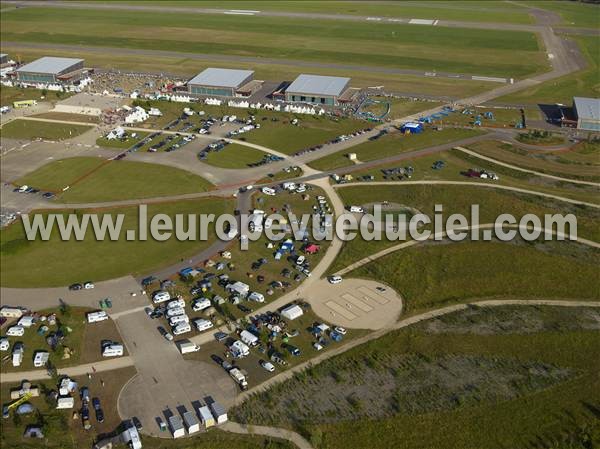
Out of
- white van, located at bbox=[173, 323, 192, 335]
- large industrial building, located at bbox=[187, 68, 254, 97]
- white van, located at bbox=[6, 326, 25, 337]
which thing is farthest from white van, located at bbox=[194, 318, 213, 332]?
large industrial building, located at bbox=[187, 68, 254, 97]

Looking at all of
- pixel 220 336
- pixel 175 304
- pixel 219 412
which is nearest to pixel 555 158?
pixel 220 336

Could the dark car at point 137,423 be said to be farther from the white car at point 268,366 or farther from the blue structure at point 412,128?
the blue structure at point 412,128

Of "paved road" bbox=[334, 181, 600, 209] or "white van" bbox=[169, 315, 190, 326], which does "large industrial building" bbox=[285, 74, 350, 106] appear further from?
"white van" bbox=[169, 315, 190, 326]

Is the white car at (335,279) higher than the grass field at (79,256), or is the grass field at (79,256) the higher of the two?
the white car at (335,279)

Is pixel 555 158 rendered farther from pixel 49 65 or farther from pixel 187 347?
pixel 49 65

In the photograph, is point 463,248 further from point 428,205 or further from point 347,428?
point 347,428

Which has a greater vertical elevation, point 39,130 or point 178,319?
point 39,130

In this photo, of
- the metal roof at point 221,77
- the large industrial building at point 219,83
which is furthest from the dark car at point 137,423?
the metal roof at point 221,77
